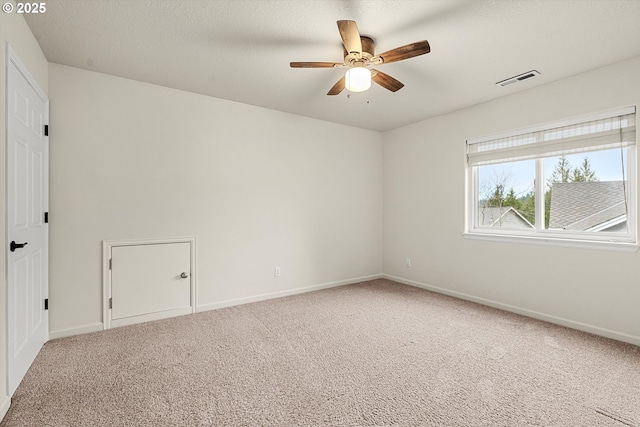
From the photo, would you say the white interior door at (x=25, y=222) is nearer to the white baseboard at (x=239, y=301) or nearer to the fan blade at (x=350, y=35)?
the white baseboard at (x=239, y=301)

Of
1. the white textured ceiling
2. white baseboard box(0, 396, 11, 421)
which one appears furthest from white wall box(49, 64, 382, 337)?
white baseboard box(0, 396, 11, 421)

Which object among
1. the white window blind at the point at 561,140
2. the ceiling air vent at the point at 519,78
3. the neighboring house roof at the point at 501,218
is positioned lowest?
the neighboring house roof at the point at 501,218

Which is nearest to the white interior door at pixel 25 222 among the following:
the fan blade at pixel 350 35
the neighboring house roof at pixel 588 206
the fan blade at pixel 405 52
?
the fan blade at pixel 350 35

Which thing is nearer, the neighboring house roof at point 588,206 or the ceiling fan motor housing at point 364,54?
the ceiling fan motor housing at point 364,54

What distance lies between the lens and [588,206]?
120 inches

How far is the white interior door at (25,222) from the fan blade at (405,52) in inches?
94.1

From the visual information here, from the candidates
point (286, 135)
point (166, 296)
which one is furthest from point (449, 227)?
point (166, 296)

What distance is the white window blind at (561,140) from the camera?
9.11ft

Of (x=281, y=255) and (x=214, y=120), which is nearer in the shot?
(x=214, y=120)

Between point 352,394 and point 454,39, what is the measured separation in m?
2.66

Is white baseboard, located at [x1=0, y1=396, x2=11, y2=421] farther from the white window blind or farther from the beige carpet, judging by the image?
the white window blind

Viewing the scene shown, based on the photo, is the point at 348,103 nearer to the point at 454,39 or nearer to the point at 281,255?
the point at 454,39

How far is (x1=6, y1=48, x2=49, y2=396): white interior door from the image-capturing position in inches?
74.5

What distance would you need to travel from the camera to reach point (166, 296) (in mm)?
3264
